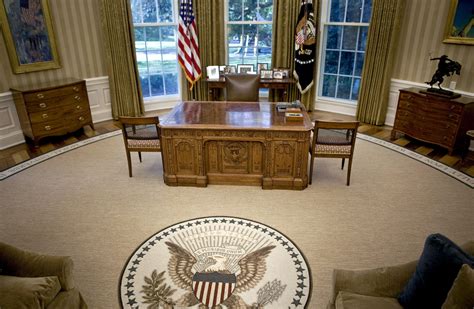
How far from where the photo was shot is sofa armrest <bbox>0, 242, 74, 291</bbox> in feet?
6.32

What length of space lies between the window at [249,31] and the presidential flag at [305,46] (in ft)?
2.21

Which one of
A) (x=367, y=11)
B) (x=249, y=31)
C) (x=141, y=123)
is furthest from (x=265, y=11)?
(x=141, y=123)

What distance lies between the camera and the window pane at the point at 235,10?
20.7ft

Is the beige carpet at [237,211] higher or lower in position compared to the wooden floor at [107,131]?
lower

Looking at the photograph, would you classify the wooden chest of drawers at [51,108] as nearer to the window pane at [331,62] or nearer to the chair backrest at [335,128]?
the chair backrest at [335,128]

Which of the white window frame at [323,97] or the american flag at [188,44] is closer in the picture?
the american flag at [188,44]

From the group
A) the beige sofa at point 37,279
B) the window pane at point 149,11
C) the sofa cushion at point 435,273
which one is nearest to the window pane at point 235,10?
the window pane at point 149,11

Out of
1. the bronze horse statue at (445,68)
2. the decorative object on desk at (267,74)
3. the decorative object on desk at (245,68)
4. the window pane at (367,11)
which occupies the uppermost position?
the window pane at (367,11)

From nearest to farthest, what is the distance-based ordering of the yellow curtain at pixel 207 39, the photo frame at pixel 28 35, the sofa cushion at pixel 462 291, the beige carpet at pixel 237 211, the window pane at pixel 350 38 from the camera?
the sofa cushion at pixel 462 291
the beige carpet at pixel 237 211
the photo frame at pixel 28 35
the window pane at pixel 350 38
the yellow curtain at pixel 207 39

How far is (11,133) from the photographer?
507 centimetres

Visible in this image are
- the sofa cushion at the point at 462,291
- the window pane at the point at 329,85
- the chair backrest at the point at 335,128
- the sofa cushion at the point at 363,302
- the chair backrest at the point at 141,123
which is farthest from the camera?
the window pane at the point at 329,85

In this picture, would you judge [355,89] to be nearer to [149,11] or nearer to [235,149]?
[235,149]

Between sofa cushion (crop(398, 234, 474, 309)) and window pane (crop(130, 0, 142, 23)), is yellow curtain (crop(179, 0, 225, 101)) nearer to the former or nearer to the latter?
window pane (crop(130, 0, 142, 23))

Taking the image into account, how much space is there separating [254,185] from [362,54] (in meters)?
3.53
